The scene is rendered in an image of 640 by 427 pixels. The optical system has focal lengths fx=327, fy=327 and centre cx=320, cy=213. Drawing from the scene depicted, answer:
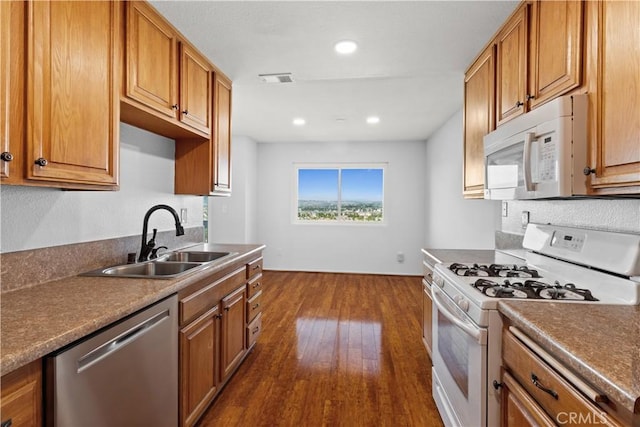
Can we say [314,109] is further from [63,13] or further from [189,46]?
[63,13]

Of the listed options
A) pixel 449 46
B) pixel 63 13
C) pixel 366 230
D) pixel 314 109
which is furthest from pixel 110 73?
pixel 366 230

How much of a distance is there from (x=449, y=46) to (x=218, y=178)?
1.98m

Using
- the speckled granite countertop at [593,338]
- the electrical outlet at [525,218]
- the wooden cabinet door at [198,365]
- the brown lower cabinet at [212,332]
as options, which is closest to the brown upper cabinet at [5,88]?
the brown lower cabinet at [212,332]

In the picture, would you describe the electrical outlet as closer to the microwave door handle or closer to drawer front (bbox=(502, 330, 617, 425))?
the microwave door handle

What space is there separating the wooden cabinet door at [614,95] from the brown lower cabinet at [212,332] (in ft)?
6.19

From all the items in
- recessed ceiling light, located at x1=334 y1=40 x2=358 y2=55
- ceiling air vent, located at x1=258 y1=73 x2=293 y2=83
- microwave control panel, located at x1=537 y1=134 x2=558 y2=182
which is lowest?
microwave control panel, located at x1=537 y1=134 x2=558 y2=182

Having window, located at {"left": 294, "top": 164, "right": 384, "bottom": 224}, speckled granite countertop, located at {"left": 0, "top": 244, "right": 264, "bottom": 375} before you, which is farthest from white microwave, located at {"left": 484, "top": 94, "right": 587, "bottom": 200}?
window, located at {"left": 294, "top": 164, "right": 384, "bottom": 224}

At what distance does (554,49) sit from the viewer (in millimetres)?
1483

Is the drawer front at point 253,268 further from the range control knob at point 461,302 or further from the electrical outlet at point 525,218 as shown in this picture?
the electrical outlet at point 525,218

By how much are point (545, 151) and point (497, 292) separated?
0.66 m

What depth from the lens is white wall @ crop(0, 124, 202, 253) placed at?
1429 mm

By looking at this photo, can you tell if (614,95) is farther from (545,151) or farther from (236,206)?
(236,206)

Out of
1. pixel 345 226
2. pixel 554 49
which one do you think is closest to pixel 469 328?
pixel 554 49

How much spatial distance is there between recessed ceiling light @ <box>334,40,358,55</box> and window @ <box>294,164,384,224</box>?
3831 millimetres
